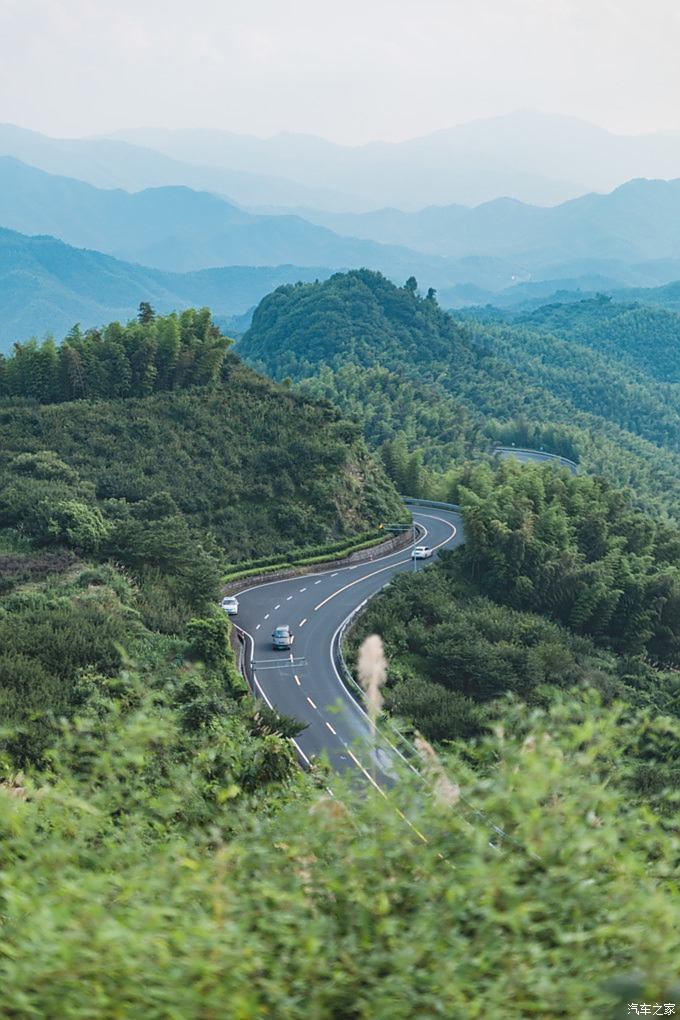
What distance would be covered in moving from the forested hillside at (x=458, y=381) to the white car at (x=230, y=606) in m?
32.4

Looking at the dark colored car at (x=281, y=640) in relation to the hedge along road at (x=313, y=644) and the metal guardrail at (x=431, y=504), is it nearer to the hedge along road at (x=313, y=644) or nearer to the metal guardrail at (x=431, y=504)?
the hedge along road at (x=313, y=644)

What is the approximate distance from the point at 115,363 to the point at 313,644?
77.3 ft

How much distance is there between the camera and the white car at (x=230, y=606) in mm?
34059

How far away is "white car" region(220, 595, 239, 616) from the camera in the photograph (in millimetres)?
34059

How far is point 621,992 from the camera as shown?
5.30m

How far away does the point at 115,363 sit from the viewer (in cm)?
4903

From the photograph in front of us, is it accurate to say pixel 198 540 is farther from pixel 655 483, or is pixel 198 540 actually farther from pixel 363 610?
pixel 655 483

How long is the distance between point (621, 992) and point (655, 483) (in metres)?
88.7

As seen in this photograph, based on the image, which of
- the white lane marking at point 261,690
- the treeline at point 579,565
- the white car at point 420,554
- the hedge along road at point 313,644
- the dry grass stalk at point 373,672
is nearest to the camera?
the dry grass stalk at point 373,672

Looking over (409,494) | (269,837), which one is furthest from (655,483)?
(269,837)

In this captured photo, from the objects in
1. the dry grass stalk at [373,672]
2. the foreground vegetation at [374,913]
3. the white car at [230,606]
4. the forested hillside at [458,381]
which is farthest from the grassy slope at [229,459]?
the foreground vegetation at [374,913]

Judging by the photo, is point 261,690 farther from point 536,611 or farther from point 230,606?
point 536,611

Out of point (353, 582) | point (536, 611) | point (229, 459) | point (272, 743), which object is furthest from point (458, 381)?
point (272, 743)

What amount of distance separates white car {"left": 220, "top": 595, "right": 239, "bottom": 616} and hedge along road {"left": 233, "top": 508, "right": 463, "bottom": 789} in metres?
0.25
